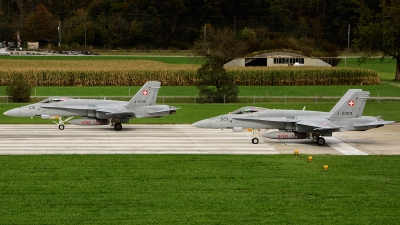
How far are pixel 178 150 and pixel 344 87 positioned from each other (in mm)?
41333

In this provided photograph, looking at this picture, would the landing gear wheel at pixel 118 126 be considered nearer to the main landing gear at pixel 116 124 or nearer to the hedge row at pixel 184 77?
the main landing gear at pixel 116 124

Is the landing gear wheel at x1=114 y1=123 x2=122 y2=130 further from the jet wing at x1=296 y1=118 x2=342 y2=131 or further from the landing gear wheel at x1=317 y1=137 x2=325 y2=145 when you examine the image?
the landing gear wheel at x1=317 y1=137 x2=325 y2=145

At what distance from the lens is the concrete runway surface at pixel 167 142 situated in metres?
33.9

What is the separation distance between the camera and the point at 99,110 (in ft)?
132

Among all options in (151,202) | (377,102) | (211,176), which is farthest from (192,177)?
(377,102)

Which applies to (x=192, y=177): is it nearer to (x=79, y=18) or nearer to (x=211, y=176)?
(x=211, y=176)

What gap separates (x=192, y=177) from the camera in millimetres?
26938

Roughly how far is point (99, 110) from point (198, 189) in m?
16.4

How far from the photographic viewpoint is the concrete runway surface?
1336 inches

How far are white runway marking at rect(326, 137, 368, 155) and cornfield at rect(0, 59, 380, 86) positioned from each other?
37159 mm

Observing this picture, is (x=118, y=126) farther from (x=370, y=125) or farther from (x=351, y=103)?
(x=370, y=125)

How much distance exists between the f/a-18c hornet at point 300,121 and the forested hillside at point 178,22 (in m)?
92.9

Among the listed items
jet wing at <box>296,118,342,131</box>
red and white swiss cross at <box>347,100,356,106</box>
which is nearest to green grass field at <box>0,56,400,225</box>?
jet wing at <box>296,118,342,131</box>

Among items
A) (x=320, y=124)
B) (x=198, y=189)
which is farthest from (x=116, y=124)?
(x=198, y=189)
